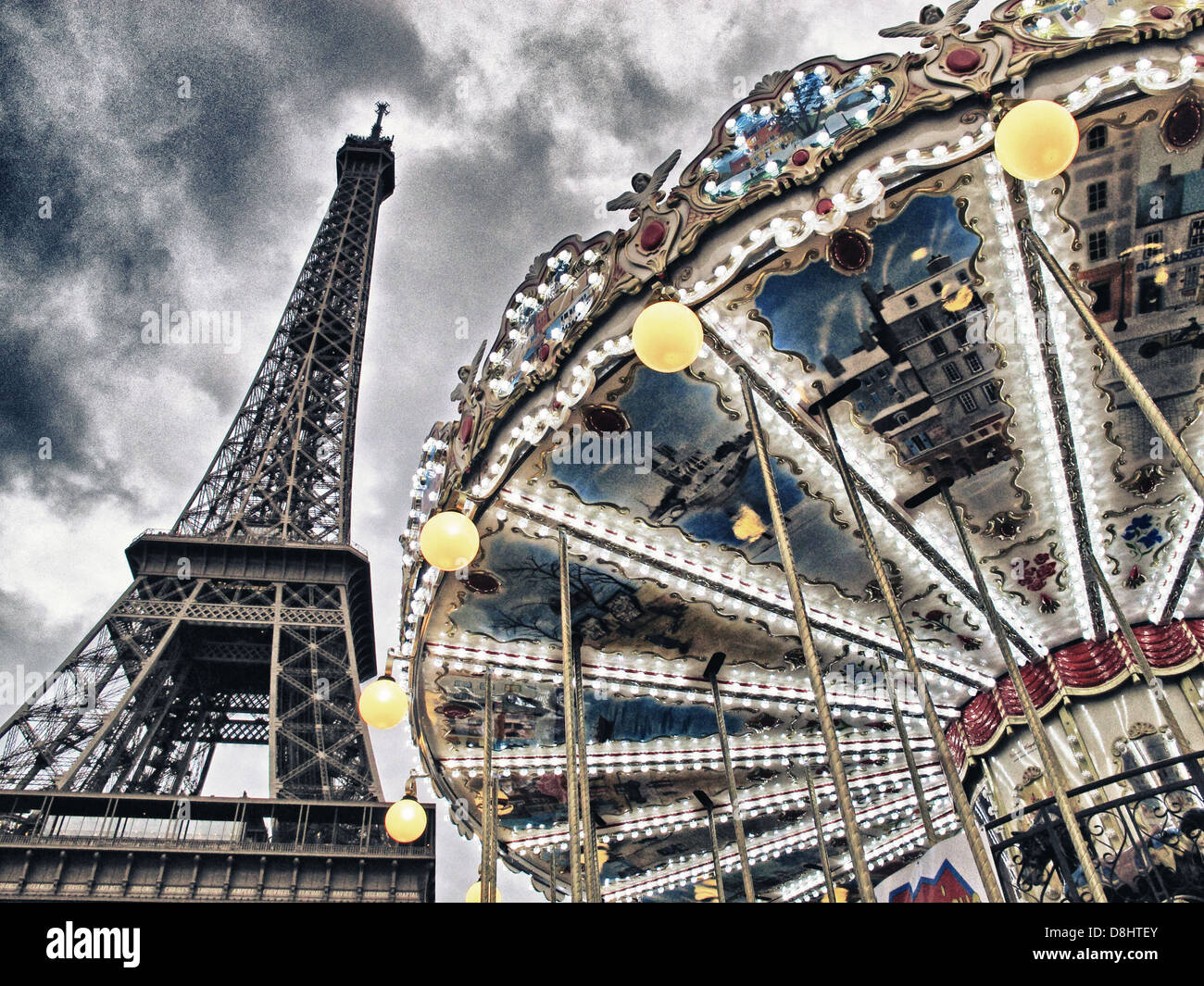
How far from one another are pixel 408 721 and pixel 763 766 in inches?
189

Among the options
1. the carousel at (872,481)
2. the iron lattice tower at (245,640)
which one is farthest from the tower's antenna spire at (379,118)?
the carousel at (872,481)

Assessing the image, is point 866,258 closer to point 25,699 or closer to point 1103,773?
point 1103,773

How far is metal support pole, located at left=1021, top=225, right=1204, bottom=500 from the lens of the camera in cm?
398

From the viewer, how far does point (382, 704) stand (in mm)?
6566

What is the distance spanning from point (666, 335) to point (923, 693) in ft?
9.98

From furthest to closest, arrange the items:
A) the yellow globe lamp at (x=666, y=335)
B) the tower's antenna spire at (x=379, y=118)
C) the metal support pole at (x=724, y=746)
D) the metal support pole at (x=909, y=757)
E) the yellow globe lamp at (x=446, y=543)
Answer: the tower's antenna spire at (x=379, y=118)
the metal support pole at (x=724, y=746)
the metal support pole at (x=909, y=757)
the yellow globe lamp at (x=446, y=543)
the yellow globe lamp at (x=666, y=335)

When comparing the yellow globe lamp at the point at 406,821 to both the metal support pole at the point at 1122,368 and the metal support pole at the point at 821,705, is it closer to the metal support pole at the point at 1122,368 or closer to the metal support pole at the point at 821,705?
the metal support pole at the point at 821,705

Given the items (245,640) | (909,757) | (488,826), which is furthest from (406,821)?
(245,640)

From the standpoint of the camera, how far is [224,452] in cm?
3331

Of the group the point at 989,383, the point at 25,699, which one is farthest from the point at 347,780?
the point at 989,383

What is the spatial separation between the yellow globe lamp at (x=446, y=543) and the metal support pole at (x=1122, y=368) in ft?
14.3

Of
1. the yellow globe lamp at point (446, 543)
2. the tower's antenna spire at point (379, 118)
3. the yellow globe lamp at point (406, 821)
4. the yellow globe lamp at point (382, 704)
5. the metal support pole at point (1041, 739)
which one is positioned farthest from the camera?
the tower's antenna spire at point (379, 118)

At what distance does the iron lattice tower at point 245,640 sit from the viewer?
2323cm

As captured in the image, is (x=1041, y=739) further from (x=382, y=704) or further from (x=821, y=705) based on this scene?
(x=382, y=704)
